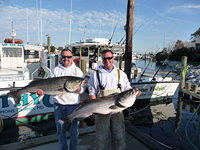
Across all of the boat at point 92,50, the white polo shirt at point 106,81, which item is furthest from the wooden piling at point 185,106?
the white polo shirt at point 106,81

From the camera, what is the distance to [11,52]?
8.83 m

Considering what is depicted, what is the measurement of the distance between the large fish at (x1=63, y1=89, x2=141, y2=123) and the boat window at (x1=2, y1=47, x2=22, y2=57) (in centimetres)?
814

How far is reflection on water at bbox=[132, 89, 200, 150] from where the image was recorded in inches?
241

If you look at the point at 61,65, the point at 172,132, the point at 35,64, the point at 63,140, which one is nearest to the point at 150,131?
the point at 172,132

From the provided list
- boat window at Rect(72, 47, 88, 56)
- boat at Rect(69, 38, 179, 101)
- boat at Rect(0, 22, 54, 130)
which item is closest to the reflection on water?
boat at Rect(69, 38, 179, 101)

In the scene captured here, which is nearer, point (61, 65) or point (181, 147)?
point (61, 65)

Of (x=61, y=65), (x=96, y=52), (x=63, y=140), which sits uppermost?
(x=96, y=52)

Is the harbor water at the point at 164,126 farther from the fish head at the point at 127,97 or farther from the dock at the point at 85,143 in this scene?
the fish head at the point at 127,97

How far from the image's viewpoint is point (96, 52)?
10.5 meters

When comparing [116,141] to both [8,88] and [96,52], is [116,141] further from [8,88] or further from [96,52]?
[96,52]

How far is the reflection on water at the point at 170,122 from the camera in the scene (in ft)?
20.1

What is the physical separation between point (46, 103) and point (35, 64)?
17.1ft

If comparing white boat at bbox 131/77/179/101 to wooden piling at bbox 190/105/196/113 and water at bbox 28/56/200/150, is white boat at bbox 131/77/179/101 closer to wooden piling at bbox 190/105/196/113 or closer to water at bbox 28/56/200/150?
water at bbox 28/56/200/150

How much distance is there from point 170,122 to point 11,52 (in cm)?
1025
